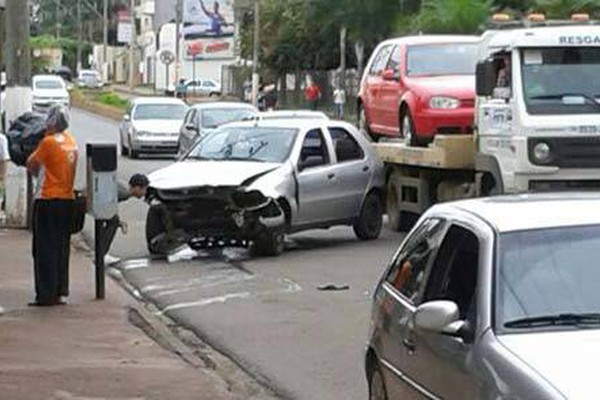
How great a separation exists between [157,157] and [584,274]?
35.7m

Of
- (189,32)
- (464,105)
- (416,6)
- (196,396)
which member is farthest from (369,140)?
(189,32)

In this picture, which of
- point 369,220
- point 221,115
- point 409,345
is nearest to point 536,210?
point 409,345

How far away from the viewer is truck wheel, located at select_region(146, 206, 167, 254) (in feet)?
66.9

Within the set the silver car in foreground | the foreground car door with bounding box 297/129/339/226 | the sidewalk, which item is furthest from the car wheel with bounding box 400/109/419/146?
the silver car in foreground

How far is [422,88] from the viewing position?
848 inches

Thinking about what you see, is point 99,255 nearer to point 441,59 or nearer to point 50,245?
point 50,245

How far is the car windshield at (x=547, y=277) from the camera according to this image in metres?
7.14

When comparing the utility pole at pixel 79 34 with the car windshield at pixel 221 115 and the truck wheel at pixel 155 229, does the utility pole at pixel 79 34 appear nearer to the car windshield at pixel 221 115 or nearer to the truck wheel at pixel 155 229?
the car windshield at pixel 221 115

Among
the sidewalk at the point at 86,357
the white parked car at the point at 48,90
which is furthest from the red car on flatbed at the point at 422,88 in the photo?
the white parked car at the point at 48,90

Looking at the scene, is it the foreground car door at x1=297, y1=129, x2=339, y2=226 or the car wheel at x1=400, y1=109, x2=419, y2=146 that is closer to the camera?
the foreground car door at x1=297, y1=129, x2=339, y2=226

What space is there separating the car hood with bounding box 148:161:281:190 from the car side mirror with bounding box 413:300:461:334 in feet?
41.0

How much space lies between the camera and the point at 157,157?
42.7 metres

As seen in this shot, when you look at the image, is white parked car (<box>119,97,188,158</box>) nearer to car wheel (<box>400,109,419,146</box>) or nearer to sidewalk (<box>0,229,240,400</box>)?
car wheel (<box>400,109,419,146</box>)

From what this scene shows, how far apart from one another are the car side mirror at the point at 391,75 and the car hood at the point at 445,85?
34 centimetres
